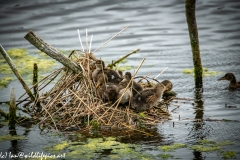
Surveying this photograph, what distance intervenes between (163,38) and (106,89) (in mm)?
7795

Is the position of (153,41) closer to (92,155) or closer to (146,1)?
(146,1)

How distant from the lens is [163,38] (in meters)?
15.0

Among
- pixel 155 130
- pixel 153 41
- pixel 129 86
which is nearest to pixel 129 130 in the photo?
pixel 155 130

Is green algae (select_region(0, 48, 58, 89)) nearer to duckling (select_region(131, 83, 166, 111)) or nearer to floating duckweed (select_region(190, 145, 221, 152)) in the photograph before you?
duckling (select_region(131, 83, 166, 111))

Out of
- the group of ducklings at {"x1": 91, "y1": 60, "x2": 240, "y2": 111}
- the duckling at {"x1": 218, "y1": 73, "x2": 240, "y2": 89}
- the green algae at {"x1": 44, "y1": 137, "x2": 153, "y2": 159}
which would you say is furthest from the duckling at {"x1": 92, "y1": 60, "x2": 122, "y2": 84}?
the duckling at {"x1": 218, "y1": 73, "x2": 240, "y2": 89}

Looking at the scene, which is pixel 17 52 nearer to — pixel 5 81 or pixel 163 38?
pixel 5 81

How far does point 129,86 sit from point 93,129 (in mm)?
1093

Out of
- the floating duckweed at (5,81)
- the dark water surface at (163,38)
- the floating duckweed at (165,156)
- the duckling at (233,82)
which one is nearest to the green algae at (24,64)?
the floating duckweed at (5,81)

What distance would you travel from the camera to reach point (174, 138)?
272 inches

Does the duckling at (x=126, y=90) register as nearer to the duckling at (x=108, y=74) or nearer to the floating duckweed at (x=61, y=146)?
the duckling at (x=108, y=74)

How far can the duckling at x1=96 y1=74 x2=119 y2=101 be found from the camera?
24.8 feet

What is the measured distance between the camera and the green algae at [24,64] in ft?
35.5

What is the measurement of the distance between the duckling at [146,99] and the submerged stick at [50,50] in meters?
1.24

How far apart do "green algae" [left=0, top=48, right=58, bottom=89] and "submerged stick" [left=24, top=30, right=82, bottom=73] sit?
2.78 meters
